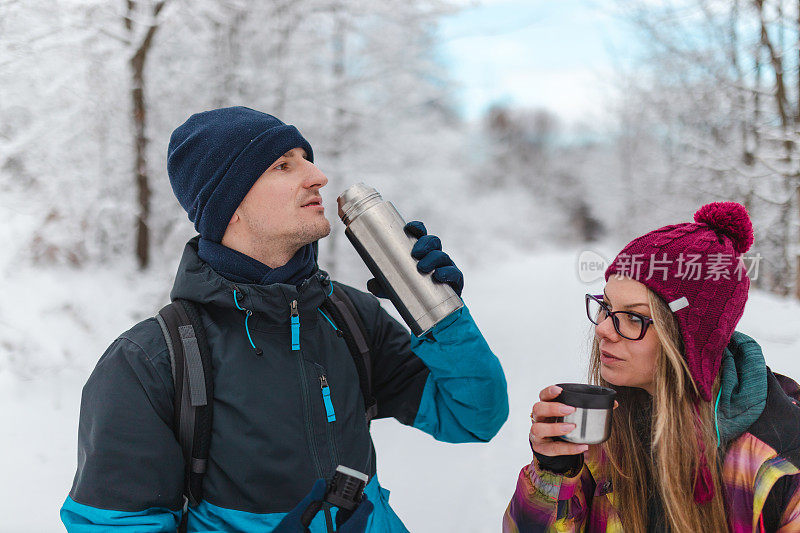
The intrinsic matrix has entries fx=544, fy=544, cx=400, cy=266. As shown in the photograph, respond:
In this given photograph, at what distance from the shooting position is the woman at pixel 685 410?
140cm

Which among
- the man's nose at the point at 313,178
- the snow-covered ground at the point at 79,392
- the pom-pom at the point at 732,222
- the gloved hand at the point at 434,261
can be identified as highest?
the man's nose at the point at 313,178

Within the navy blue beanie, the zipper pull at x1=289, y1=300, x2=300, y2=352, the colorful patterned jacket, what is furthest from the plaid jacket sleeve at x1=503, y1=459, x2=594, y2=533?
the navy blue beanie

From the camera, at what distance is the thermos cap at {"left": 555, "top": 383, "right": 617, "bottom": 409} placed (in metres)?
1.37

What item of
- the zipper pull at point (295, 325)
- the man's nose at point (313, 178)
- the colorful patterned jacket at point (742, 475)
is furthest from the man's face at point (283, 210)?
the colorful patterned jacket at point (742, 475)

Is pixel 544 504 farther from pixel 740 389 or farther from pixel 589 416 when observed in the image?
pixel 740 389

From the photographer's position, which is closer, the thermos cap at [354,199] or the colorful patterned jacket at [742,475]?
the colorful patterned jacket at [742,475]

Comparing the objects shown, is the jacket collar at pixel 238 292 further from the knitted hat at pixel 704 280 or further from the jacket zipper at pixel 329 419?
the knitted hat at pixel 704 280

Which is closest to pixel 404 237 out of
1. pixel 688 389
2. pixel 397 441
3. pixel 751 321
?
pixel 688 389

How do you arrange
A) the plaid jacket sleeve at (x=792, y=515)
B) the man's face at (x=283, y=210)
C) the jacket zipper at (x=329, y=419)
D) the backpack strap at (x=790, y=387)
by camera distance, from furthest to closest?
the man's face at (x=283, y=210) → the jacket zipper at (x=329, y=419) → the backpack strap at (x=790, y=387) → the plaid jacket sleeve at (x=792, y=515)

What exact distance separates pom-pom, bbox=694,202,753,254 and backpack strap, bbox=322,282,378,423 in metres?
1.14

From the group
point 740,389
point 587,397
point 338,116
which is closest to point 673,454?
point 740,389

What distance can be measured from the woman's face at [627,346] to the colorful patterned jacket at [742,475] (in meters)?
0.20

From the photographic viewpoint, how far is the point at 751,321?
4742 millimetres

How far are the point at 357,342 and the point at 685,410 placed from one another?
1.04 meters
